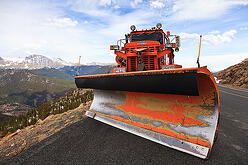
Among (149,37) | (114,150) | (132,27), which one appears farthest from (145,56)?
(114,150)

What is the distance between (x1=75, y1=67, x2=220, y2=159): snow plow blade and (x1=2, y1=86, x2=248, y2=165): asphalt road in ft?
0.52

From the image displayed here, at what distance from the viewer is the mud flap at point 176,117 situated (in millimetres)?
2160

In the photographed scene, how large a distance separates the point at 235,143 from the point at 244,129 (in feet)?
3.75

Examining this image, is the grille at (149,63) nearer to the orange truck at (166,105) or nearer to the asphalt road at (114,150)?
the orange truck at (166,105)

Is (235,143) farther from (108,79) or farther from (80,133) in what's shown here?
(80,133)

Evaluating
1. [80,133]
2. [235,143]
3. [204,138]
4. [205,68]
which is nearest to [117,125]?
[80,133]

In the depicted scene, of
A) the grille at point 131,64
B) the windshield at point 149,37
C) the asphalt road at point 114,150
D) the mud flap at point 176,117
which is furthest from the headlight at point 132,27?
the asphalt road at point 114,150

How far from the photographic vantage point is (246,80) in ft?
55.5

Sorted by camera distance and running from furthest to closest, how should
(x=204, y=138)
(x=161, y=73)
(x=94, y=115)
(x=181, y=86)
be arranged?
1. (x=94, y=115)
2. (x=204, y=138)
3. (x=161, y=73)
4. (x=181, y=86)

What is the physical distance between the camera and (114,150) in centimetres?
249

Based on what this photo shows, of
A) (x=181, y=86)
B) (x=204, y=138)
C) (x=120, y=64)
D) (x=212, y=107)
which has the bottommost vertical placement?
(x=204, y=138)

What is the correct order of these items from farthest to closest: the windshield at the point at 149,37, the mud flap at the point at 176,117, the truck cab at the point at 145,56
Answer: the windshield at the point at 149,37 → the truck cab at the point at 145,56 → the mud flap at the point at 176,117

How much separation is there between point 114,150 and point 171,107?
1362 mm

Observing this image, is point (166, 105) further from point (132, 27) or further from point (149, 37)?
point (132, 27)
